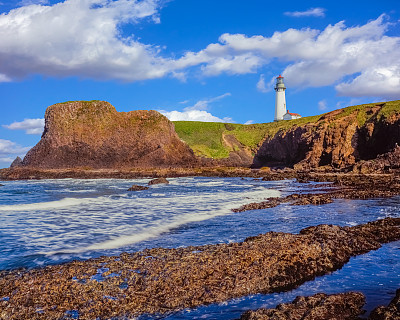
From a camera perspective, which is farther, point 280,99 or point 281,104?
point 281,104

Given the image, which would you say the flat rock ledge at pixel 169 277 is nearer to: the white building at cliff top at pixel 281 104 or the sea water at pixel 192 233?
the sea water at pixel 192 233

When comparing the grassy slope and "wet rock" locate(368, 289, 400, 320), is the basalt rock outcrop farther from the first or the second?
"wet rock" locate(368, 289, 400, 320)

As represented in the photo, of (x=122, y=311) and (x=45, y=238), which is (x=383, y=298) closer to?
(x=122, y=311)

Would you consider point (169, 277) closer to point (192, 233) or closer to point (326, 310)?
point (326, 310)

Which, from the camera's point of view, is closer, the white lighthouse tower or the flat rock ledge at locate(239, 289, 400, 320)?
the flat rock ledge at locate(239, 289, 400, 320)

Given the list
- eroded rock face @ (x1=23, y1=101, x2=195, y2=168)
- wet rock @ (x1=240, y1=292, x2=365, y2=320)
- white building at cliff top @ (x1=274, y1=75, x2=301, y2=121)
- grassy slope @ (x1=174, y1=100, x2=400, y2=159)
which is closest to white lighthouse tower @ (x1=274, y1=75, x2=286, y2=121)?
white building at cliff top @ (x1=274, y1=75, x2=301, y2=121)

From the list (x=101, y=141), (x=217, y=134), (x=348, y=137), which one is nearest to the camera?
(x=348, y=137)

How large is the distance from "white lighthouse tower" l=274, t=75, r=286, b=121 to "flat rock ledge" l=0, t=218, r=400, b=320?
99577 mm

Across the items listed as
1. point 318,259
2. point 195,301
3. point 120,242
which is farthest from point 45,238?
point 318,259

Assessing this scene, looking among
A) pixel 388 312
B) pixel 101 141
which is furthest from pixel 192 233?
→ pixel 101 141

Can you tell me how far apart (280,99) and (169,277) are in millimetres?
103693

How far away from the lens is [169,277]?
5883mm

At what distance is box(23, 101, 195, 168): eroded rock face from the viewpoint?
63688 mm

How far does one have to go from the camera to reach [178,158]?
66625mm
